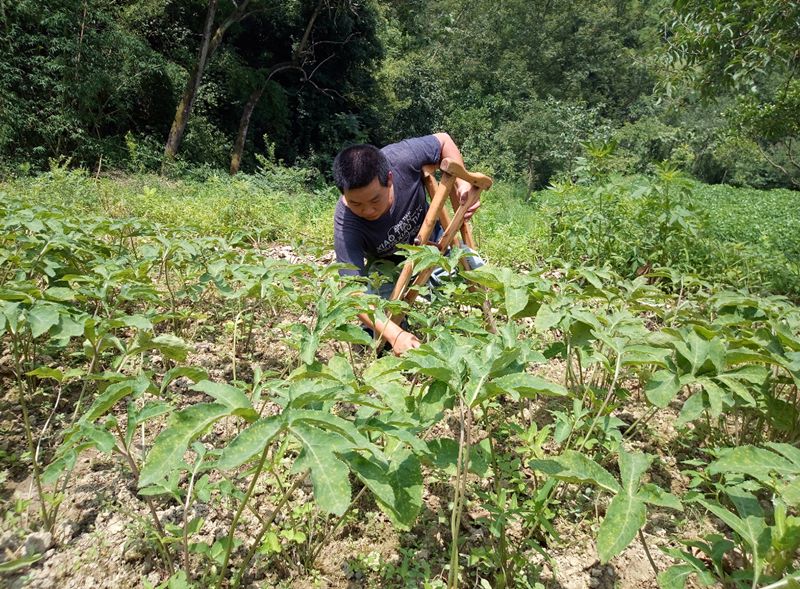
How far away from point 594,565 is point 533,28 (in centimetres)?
3640

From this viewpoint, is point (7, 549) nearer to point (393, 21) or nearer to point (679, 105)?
point (679, 105)

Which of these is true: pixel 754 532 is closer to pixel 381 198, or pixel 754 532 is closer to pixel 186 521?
pixel 186 521

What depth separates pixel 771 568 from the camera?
37.3 inches

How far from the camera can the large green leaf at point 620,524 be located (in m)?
0.87

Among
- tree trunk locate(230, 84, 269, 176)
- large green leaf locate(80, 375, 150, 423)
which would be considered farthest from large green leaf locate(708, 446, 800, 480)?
tree trunk locate(230, 84, 269, 176)

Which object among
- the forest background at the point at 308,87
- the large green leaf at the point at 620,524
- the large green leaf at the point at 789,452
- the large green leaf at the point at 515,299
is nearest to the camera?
the large green leaf at the point at 620,524

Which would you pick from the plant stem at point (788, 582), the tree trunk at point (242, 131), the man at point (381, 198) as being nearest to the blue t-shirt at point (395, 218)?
the man at point (381, 198)

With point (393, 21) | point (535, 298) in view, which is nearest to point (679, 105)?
point (535, 298)

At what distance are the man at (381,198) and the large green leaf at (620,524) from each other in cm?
120

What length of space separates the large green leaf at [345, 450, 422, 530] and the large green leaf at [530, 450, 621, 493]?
0.87 feet

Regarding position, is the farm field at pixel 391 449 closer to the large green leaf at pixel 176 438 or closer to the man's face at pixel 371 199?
the large green leaf at pixel 176 438

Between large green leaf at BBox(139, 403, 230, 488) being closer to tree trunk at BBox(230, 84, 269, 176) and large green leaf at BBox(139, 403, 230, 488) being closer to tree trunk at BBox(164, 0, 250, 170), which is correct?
tree trunk at BBox(164, 0, 250, 170)

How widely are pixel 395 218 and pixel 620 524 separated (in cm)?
248

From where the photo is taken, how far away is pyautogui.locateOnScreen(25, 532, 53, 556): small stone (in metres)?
1.37
